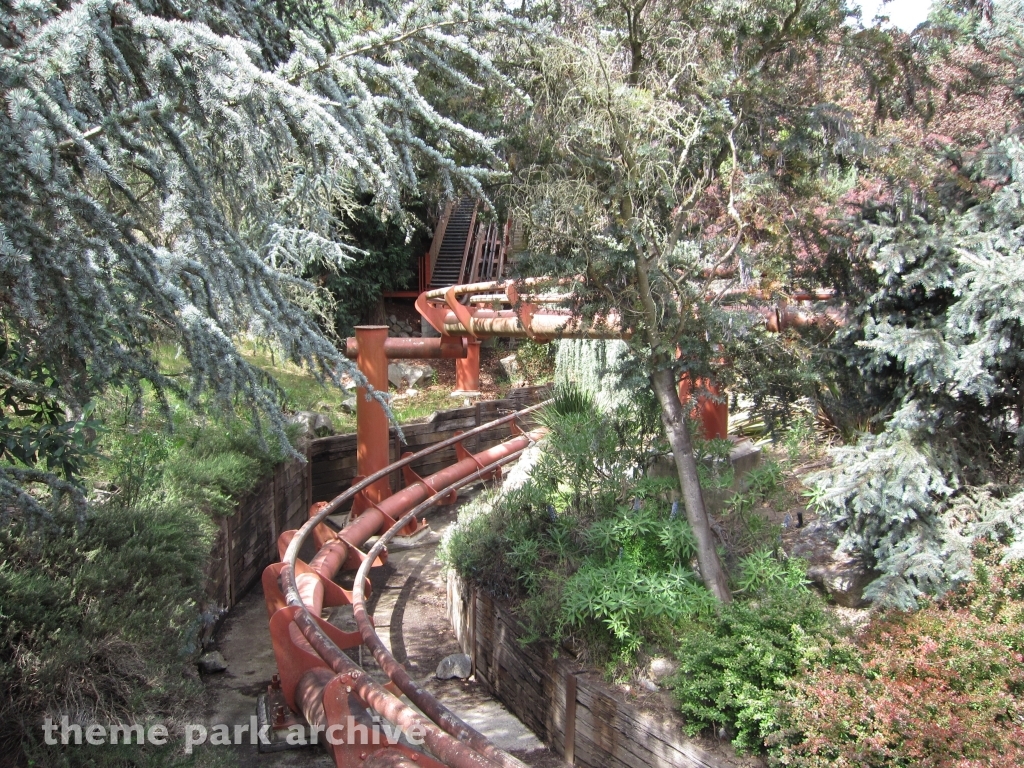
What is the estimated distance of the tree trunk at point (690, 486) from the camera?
4547mm

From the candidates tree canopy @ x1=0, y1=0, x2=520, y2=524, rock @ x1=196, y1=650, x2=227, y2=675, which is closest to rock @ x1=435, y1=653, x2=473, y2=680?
rock @ x1=196, y1=650, x2=227, y2=675

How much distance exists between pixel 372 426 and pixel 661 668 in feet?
17.4

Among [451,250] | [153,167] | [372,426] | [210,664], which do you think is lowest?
[210,664]

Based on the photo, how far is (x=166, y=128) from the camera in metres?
2.83

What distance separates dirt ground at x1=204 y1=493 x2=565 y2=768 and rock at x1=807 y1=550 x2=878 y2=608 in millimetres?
1943

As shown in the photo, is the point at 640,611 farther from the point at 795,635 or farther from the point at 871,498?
the point at 871,498

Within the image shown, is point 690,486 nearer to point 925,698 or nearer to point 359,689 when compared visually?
point 925,698

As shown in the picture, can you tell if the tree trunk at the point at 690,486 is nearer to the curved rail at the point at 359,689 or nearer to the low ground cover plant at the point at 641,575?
the low ground cover plant at the point at 641,575

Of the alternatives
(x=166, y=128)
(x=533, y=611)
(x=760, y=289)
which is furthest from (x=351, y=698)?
(x=760, y=289)

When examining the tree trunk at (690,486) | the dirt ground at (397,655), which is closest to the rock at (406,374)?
the dirt ground at (397,655)

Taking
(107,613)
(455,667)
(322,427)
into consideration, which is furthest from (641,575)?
(322,427)

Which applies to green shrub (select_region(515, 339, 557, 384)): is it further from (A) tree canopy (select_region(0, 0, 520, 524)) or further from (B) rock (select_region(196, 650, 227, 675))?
(A) tree canopy (select_region(0, 0, 520, 524))

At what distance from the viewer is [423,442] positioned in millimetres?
10773

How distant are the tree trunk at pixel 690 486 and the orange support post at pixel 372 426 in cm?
450
